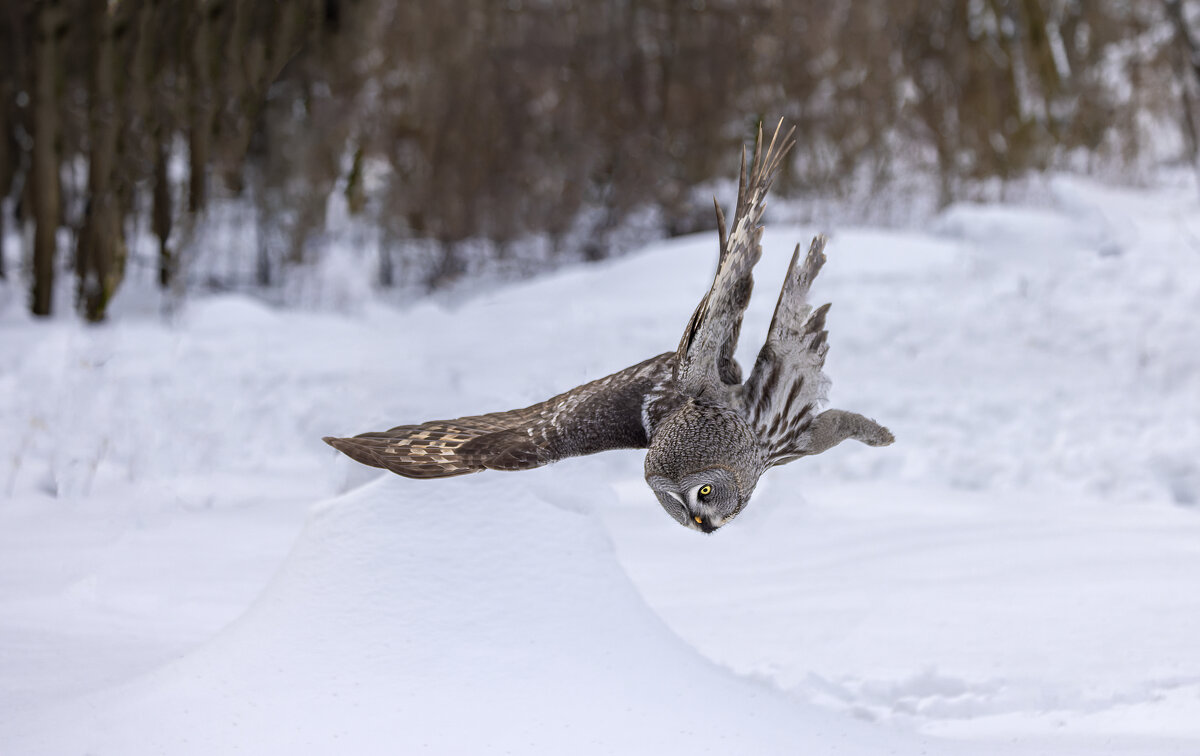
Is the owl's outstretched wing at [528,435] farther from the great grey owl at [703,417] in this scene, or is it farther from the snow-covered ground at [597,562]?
the snow-covered ground at [597,562]

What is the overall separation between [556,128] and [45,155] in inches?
227

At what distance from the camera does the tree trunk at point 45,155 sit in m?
7.45

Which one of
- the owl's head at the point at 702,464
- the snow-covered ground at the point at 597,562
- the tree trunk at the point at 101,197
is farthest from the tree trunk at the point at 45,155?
the owl's head at the point at 702,464

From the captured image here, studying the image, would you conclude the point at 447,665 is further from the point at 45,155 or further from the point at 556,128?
the point at 556,128

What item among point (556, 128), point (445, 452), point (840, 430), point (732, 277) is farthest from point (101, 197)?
point (732, 277)

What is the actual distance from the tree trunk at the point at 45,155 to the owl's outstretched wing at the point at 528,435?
6599 millimetres

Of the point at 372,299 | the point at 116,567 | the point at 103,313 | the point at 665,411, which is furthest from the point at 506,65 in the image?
the point at 665,411

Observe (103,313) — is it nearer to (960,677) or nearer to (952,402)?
(952,402)

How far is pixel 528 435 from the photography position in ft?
7.76

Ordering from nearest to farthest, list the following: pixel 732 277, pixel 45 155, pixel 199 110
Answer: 1. pixel 732 277
2. pixel 199 110
3. pixel 45 155

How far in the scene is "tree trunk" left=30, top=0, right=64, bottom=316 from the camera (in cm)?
745

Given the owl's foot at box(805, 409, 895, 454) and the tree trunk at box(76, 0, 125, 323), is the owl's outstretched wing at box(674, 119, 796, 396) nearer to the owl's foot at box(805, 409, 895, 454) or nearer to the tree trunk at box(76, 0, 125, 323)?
the owl's foot at box(805, 409, 895, 454)

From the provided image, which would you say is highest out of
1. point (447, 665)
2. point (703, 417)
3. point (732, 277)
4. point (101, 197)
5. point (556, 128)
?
point (732, 277)

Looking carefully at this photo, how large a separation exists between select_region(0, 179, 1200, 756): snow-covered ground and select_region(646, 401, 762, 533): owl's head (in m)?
0.63
